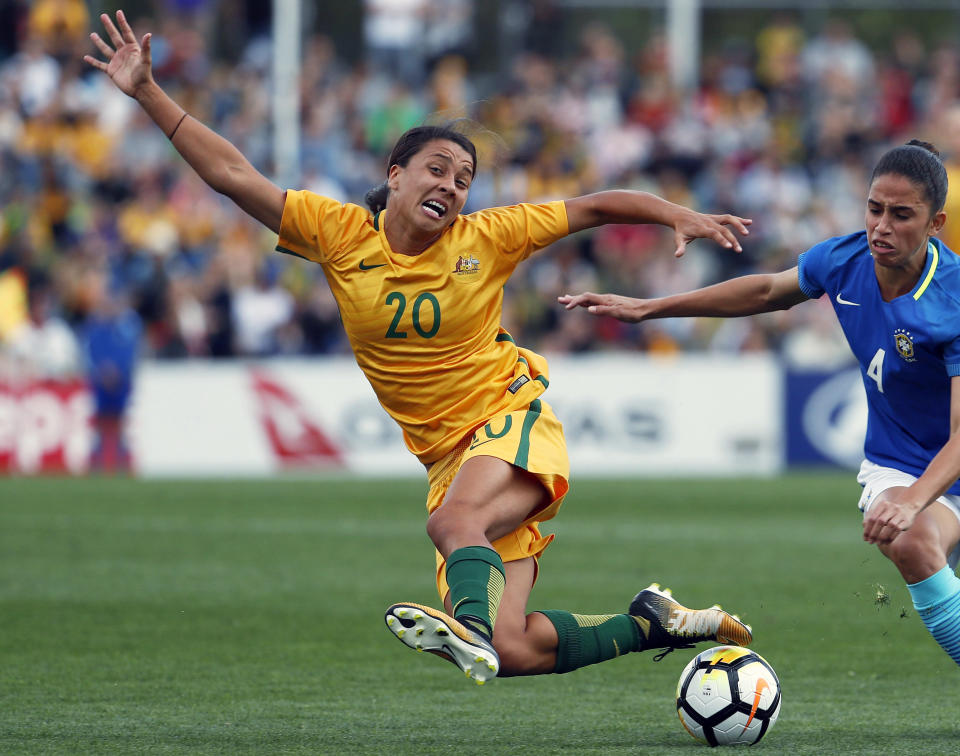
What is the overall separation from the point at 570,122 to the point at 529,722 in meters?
15.1

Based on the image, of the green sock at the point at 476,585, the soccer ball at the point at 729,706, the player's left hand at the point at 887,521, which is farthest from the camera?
the soccer ball at the point at 729,706

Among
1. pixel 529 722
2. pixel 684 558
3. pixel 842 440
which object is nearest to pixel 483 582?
pixel 529 722

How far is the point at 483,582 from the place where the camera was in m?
4.95

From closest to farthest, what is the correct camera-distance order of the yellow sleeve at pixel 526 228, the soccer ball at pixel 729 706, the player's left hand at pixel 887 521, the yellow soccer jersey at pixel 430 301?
the player's left hand at pixel 887 521 → the soccer ball at pixel 729 706 → the yellow soccer jersey at pixel 430 301 → the yellow sleeve at pixel 526 228

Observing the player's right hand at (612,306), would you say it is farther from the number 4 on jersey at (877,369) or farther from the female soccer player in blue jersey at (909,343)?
the number 4 on jersey at (877,369)

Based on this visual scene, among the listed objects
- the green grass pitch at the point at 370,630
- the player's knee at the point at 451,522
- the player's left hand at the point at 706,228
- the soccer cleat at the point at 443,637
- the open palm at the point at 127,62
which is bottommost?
the green grass pitch at the point at 370,630

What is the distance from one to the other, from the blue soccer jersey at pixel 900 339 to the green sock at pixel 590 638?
1.08 metres

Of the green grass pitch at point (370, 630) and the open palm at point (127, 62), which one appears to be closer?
the green grass pitch at point (370, 630)

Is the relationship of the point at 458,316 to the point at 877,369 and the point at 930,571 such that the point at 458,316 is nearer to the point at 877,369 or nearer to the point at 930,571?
the point at 877,369

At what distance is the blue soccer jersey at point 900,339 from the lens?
195 inches

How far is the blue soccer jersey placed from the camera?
4.96 metres

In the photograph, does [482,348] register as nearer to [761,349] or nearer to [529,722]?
[529,722]

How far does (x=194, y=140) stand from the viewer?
5.36 m

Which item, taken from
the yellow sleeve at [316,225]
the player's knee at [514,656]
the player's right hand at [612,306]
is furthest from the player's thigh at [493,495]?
the yellow sleeve at [316,225]
